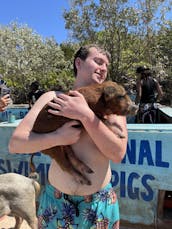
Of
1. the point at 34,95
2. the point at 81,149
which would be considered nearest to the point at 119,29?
the point at 34,95

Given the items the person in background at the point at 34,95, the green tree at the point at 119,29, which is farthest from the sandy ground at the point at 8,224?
the green tree at the point at 119,29

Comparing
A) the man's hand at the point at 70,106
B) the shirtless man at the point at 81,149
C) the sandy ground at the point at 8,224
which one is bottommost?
the sandy ground at the point at 8,224

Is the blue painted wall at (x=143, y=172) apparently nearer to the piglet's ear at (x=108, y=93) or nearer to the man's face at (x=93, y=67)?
the piglet's ear at (x=108, y=93)

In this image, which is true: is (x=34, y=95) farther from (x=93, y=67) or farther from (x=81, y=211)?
(x=81, y=211)

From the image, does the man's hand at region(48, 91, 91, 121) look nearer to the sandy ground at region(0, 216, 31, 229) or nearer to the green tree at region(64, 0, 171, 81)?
the sandy ground at region(0, 216, 31, 229)

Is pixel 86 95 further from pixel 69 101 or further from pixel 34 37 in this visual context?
pixel 34 37

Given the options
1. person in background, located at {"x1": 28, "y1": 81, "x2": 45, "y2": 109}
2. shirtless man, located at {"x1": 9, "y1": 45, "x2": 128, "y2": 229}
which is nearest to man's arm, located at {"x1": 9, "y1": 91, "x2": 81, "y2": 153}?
shirtless man, located at {"x1": 9, "y1": 45, "x2": 128, "y2": 229}

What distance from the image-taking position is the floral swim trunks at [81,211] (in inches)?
58.8

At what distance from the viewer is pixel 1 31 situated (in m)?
25.2

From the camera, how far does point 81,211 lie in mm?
1501

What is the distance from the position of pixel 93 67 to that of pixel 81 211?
2.32 ft

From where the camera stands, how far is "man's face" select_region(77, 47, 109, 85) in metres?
1.61

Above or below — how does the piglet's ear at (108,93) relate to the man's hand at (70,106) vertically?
above

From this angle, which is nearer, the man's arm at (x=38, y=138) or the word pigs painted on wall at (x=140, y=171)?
the man's arm at (x=38, y=138)
